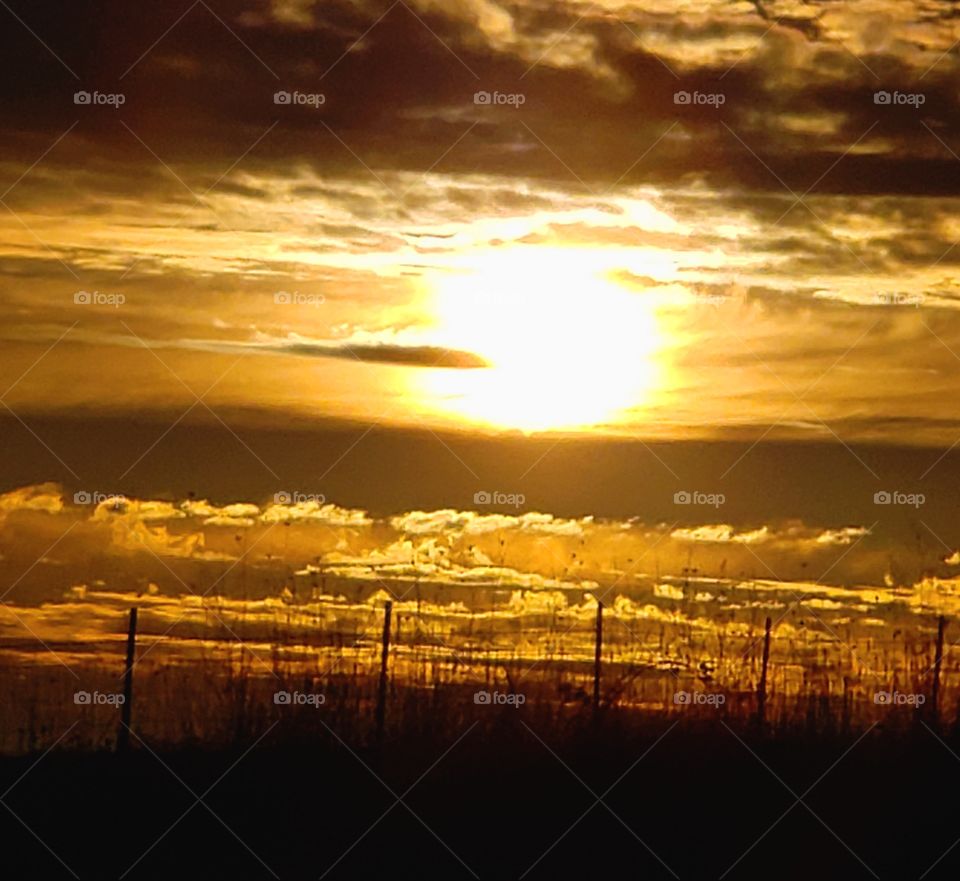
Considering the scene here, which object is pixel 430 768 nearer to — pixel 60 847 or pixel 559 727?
pixel 559 727

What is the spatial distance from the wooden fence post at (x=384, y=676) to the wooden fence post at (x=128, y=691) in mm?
2109

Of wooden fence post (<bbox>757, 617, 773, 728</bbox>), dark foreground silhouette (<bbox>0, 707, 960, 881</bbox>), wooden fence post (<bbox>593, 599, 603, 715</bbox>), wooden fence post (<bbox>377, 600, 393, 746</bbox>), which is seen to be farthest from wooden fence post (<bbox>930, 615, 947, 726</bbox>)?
wooden fence post (<bbox>377, 600, 393, 746</bbox>)

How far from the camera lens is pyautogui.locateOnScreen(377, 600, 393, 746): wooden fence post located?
15479mm

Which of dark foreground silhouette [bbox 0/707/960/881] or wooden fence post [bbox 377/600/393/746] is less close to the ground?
wooden fence post [bbox 377/600/393/746]

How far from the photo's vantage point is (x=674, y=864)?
13398 mm

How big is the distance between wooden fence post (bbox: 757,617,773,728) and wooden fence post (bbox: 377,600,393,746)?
11.0 ft

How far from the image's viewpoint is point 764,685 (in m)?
16.6

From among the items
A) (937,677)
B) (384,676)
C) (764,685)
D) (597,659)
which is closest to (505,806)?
(384,676)

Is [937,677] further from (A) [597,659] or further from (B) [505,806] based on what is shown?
(B) [505,806]

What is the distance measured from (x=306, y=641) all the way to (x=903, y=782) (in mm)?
5359

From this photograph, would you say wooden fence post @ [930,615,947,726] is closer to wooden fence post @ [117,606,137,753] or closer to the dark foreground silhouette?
the dark foreground silhouette

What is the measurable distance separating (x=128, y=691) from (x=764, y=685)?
5.75 metres

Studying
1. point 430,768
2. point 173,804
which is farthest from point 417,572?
point 173,804

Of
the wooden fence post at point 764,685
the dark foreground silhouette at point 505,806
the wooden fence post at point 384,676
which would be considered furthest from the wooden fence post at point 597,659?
the wooden fence post at point 384,676
